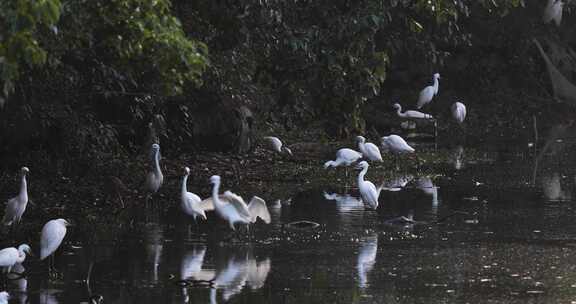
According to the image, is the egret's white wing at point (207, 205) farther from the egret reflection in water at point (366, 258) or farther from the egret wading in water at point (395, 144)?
the egret wading in water at point (395, 144)

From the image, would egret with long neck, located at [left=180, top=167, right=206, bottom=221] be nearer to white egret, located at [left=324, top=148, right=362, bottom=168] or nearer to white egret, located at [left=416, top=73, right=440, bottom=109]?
white egret, located at [left=324, top=148, right=362, bottom=168]

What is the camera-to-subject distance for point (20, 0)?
28.9ft

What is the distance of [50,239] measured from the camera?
11.7 m

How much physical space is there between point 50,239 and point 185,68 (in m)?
2.03

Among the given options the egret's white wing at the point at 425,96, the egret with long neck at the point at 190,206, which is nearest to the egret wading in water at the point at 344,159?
the egret with long neck at the point at 190,206

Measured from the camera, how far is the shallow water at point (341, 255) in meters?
10.7

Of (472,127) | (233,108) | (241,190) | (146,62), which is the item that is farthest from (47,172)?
(472,127)

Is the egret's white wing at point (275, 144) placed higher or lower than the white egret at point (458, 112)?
lower

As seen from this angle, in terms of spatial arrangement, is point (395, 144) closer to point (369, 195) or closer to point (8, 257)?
point (369, 195)

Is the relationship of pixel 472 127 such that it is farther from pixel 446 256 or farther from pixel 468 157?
pixel 446 256

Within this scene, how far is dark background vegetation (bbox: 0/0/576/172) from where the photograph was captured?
1122 cm

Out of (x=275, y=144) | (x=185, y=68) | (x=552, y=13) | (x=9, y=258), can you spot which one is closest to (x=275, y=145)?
(x=275, y=144)

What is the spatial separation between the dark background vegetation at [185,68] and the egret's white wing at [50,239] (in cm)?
143

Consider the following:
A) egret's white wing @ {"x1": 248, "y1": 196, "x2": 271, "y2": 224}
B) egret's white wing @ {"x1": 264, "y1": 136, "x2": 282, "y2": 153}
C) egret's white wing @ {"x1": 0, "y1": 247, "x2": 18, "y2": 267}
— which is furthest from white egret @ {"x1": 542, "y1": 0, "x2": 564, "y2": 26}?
egret's white wing @ {"x1": 0, "y1": 247, "x2": 18, "y2": 267}
